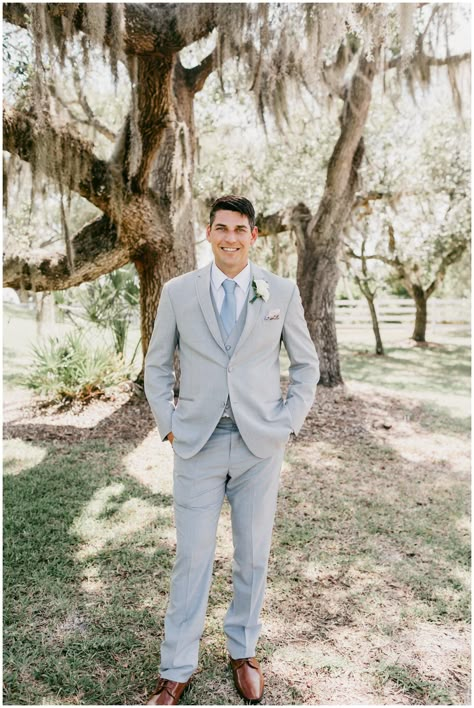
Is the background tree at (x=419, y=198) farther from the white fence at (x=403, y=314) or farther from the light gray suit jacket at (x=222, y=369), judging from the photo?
the light gray suit jacket at (x=222, y=369)

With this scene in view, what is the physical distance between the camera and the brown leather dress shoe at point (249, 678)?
2527 millimetres

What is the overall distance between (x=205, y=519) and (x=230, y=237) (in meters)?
1.22

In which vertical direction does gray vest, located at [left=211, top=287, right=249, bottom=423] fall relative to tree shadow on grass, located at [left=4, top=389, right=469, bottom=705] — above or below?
above

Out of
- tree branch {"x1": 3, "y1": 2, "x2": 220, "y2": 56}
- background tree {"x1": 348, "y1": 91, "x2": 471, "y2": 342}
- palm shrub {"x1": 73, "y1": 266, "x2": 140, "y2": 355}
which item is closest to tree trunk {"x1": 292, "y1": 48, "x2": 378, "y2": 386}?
background tree {"x1": 348, "y1": 91, "x2": 471, "y2": 342}

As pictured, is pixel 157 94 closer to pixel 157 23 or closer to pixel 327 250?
pixel 157 23

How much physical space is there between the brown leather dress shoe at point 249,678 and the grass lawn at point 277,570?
53 mm

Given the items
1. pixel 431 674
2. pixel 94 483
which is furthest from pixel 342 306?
pixel 431 674

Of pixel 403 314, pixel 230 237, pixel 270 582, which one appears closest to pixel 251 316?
pixel 230 237

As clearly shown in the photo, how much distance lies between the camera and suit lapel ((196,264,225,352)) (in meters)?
2.40

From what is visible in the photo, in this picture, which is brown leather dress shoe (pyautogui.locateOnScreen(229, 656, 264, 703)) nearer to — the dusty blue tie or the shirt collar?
the dusty blue tie

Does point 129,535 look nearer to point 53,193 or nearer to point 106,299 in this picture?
point 53,193

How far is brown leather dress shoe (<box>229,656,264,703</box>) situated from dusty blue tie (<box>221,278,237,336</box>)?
60.9 inches

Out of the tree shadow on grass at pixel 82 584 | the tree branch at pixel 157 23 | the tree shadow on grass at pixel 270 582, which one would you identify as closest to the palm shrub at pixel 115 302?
the tree shadow on grass at pixel 270 582

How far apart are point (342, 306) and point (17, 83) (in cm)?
2286
